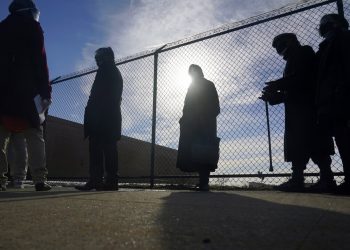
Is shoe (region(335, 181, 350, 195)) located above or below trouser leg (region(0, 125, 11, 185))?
below

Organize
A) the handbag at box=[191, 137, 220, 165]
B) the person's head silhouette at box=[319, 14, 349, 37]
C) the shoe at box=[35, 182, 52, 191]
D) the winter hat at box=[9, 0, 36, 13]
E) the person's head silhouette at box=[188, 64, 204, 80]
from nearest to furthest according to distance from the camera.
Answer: the person's head silhouette at box=[319, 14, 349, 37] < the shoe at box=[35, 182, 52, 191] < the winter hat at box=[9, 0, 36, 13] < the handbag at box=[191, 137, 220, 165] < the person's head silhouette at box=[188, 64, 204, 80]

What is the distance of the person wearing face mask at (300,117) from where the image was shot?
11.6ft

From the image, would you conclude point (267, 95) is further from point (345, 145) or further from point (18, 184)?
point (18, 184)

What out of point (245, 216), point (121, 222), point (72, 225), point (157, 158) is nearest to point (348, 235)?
point (245, 216)

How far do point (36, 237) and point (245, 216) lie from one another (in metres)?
0.87

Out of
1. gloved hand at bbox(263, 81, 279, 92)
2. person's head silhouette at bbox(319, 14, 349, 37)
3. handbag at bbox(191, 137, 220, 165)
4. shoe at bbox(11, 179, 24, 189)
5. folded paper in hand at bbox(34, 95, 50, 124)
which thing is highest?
person's head silhouette at bbox(319, 14, 349, 37)

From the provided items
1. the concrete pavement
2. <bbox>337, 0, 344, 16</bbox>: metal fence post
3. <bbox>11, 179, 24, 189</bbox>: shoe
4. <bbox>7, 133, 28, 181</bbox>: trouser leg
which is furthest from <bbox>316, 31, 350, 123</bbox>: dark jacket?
<bbox>11, 179, 24, 189</bbox>: shoe

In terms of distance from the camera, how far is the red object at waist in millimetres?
3471

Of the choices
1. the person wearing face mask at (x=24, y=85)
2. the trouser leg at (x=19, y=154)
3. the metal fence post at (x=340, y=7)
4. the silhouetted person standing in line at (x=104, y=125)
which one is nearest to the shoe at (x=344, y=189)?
the metal fence post at (x=340, y=7)

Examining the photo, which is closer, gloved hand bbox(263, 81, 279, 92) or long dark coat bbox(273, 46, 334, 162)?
long dark coat bbox(273, 46, 334, 162)

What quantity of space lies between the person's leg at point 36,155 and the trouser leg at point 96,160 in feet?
2.56

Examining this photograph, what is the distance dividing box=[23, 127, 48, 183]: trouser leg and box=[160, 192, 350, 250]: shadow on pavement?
211cm

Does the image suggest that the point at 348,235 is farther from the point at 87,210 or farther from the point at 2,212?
the point at 2,212

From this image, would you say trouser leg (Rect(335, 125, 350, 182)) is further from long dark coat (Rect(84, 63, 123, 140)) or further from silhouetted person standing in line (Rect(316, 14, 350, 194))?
long dark coat (Rect(84, 63, 123, 140))
